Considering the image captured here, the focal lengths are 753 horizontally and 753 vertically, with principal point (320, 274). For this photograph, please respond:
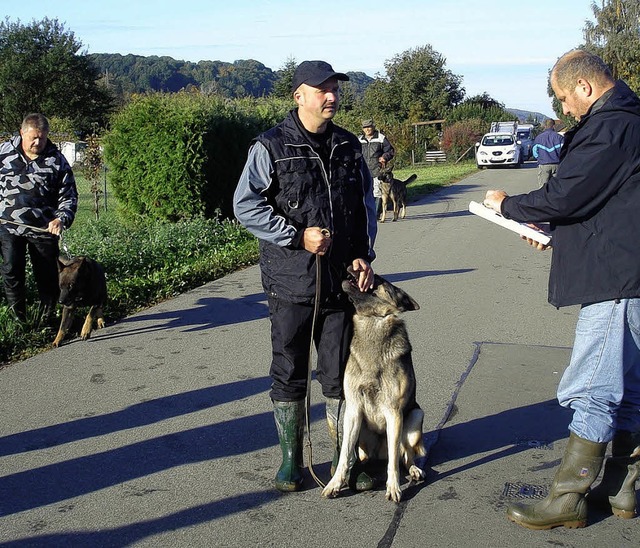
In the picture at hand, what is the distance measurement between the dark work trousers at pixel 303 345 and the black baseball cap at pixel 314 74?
1.10 meters

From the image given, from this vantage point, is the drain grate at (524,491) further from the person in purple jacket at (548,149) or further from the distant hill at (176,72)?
the distant hill at (176,72)

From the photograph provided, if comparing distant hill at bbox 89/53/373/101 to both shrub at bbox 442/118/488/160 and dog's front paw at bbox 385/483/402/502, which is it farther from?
dog's front paw at bbox 385/483/402/502

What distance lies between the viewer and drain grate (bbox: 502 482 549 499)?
3.90 m

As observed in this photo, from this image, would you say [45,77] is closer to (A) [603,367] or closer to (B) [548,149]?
(B) [548,149]

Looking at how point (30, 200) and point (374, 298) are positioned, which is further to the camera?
point (30, 200)

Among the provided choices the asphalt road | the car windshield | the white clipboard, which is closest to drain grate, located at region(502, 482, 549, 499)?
the asphalt road

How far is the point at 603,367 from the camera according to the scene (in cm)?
337

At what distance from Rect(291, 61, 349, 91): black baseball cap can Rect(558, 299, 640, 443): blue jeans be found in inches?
63.8

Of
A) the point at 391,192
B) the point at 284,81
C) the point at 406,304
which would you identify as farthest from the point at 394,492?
the point at 284,81

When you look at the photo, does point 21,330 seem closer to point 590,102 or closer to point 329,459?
point 329,459

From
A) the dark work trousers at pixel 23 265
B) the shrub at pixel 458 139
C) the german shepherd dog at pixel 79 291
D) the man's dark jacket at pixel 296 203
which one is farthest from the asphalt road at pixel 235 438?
the shrub at pixel 458 139

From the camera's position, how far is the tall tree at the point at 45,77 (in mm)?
45188

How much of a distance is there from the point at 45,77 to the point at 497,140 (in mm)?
27720

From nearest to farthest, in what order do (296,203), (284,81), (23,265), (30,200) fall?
(296,203) → (30,200) → (23,265) → (284,81)
